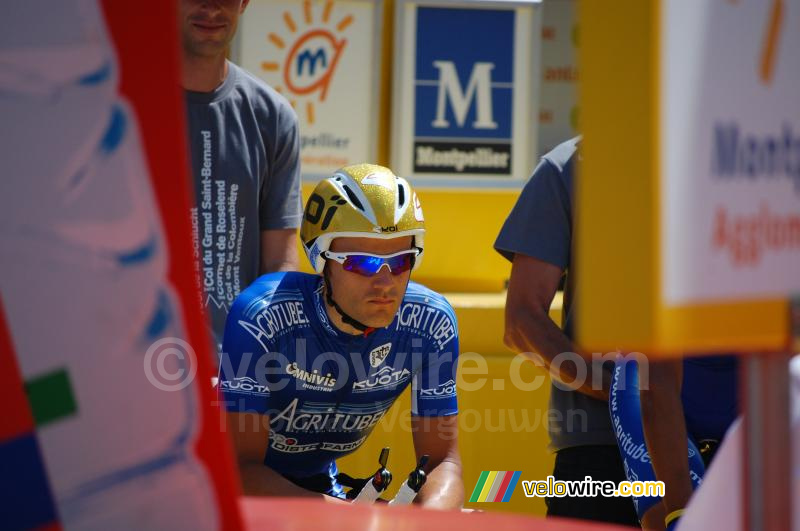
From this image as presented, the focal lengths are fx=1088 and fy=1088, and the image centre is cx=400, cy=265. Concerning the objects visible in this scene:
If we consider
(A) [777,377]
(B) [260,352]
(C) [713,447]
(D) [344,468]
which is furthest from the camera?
(D) [344,468]

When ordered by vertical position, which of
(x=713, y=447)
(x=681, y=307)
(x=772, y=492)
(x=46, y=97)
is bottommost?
(x=713, y=447)

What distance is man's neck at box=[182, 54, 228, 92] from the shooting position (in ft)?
10.7

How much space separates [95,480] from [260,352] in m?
2.14

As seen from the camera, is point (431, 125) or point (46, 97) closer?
point (46, 97)

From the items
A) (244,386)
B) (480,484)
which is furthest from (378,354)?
(480,484)

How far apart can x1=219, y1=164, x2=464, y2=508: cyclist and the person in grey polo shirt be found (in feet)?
0.88

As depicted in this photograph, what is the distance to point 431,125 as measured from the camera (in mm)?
4898

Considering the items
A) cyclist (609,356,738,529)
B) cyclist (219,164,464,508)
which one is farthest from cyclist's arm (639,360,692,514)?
cyclist (219,164,464,508)

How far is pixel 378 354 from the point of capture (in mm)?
3254

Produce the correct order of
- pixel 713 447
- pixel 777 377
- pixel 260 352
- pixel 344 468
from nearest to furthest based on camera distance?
pixel 777 377
pixel 713 447
pixel 260 352
pixel 344 468

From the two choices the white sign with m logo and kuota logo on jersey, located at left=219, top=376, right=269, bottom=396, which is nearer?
kuota logo on jersey, located at left=219, top=376, right=269, bottom=396

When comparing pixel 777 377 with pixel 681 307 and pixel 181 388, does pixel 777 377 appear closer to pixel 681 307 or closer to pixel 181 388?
pixel 681 307

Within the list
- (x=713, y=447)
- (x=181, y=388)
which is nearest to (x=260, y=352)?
(x=713, y=447)

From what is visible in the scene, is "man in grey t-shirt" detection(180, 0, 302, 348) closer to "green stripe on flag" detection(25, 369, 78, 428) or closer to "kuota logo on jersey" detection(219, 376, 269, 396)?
"kuota logo on jersey" detection(219, 376, 269, 396)
